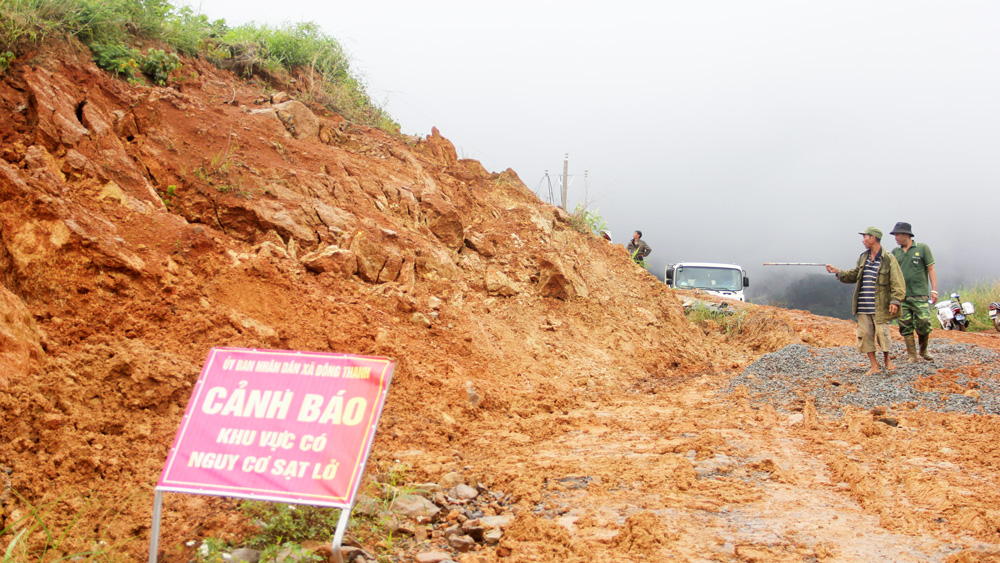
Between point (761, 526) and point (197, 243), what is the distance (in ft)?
16.3

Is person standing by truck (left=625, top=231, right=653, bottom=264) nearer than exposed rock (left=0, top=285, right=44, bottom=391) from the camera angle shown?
No

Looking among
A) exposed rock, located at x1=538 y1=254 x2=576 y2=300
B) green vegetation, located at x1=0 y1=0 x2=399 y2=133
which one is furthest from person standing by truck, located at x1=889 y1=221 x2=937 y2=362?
green vegetation, located at x1=0 y1=0 x2=399 y2=133

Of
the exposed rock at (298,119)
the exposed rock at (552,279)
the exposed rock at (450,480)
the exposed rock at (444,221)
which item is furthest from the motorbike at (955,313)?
the exposed rock at (450,480)

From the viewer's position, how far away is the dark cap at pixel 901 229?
8.20m

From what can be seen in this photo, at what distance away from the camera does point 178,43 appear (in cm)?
857

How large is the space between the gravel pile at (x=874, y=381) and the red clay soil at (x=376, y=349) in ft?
1.27

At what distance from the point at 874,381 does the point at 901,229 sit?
6.57 feet

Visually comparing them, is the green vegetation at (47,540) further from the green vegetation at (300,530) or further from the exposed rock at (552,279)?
the exposed rock at (552,279)

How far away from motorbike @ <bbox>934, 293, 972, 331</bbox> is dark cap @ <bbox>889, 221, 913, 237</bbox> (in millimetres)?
10559

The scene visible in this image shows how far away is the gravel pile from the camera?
6.67m

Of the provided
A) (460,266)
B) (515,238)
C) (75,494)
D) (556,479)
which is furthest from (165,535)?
(515,238)

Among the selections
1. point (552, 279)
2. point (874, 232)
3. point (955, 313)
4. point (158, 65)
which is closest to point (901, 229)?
point (874, 232)

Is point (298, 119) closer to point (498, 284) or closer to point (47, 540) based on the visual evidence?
point (498, 284)

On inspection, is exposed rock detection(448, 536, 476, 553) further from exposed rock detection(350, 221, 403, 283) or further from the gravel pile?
the gravel pile
